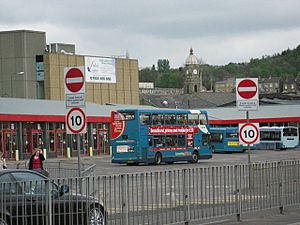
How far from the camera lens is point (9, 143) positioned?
64.8m

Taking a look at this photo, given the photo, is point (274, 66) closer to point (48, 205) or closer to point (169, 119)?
point (169, 119)

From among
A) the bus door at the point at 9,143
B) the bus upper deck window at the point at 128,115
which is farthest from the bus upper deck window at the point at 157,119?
the bus door at the point at 9,143

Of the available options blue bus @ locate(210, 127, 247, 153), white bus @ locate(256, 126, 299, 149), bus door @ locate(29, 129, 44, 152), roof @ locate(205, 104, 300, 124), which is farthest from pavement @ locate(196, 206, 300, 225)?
roof @ locate(205, 104, 300, 124)

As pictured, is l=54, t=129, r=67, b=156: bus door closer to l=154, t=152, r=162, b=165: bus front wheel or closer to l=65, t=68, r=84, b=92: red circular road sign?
l=154, t=152, r=162, b=165: bus front wheel

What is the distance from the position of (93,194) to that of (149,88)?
150 metres

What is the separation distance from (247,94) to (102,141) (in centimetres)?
5487

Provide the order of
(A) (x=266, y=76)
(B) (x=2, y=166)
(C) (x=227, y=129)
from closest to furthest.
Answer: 1. (B) (x=2, y=166)
2. (C) (x=227, y=129)
3. (A) (x=266, y=76)

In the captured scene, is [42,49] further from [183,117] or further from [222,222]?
[222,222]

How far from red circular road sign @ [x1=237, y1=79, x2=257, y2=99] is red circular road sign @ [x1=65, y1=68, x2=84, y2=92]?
8.00 m

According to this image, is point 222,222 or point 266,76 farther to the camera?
point 266,76

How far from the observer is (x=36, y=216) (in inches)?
500

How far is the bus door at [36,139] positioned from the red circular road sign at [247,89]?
46564 millimetres

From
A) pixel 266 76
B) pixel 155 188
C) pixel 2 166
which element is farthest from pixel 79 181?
pixel 266 76

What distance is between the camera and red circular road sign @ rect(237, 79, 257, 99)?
74.1 ft
